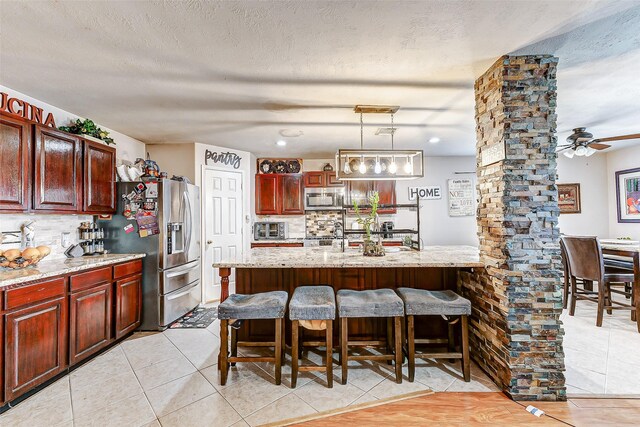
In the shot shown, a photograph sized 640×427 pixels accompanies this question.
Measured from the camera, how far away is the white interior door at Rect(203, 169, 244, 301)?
4277 mm

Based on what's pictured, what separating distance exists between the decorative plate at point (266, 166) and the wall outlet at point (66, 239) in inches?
115

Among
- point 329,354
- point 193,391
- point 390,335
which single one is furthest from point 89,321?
point 390,335

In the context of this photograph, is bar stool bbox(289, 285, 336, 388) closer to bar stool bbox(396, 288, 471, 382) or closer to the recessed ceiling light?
bar stool bbox(396, 288, 471, 382)

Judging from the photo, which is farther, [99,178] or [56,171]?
[99,178]

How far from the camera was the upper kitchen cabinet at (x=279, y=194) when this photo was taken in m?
5.10

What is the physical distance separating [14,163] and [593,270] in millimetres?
5657

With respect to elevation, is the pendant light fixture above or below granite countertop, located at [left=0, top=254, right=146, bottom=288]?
above

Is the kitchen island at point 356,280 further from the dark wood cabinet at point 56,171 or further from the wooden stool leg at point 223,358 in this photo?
the dark wood cabinet at point 56,171

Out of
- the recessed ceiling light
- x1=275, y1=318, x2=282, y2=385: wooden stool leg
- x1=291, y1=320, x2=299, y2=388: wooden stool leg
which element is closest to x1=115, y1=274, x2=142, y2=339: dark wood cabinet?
x1=275, y1=318, x2=282, y2=385: wooden stool leg

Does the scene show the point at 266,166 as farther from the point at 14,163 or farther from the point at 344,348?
the point at 344,348

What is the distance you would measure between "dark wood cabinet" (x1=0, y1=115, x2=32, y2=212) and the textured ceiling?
416 mm

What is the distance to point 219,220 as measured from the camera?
4.44 meters

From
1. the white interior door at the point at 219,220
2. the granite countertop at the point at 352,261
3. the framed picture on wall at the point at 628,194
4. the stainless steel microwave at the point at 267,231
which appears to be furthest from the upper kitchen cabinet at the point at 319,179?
the framed picture on wall at the point at 628,194

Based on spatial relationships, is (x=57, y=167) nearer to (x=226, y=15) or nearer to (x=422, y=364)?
(x=226, y=15)
